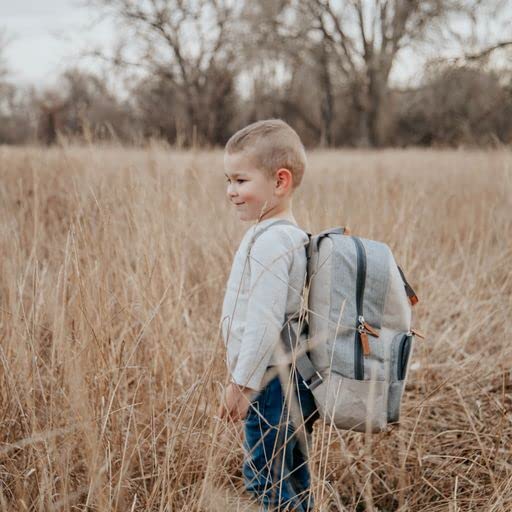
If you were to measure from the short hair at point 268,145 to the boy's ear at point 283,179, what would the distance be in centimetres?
1

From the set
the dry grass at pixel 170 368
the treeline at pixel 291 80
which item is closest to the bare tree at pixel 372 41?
the treeline at pixel 291 80

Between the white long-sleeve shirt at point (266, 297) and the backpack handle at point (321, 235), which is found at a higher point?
the backpack handle at point (321, 235)

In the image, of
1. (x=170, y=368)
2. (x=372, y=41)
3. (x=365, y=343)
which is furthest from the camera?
(x=372, y=41)

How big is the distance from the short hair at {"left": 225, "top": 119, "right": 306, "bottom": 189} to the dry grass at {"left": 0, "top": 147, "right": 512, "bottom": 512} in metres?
0.39

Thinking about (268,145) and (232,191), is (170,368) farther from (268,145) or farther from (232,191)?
(268,145)

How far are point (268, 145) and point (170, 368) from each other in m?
0.76

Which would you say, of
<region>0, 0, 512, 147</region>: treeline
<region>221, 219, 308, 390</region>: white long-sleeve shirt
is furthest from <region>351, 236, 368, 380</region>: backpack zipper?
<region>0, 0, 512, 147</region>: treeline

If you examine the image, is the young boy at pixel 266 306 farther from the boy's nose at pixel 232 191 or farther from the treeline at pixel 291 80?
the treeline at pixel 291 80

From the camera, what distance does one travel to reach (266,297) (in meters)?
1.31

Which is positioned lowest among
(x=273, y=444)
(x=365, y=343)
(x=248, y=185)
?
(x=273, y=444)

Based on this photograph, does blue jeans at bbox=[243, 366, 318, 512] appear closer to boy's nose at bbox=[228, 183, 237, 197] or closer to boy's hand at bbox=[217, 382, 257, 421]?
boy's hand at bbox=[217, 382, 257, 421]

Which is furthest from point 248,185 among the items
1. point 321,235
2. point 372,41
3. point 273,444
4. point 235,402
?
point 372,41

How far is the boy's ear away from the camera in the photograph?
1.38 meters

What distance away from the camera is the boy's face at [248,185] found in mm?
1378
